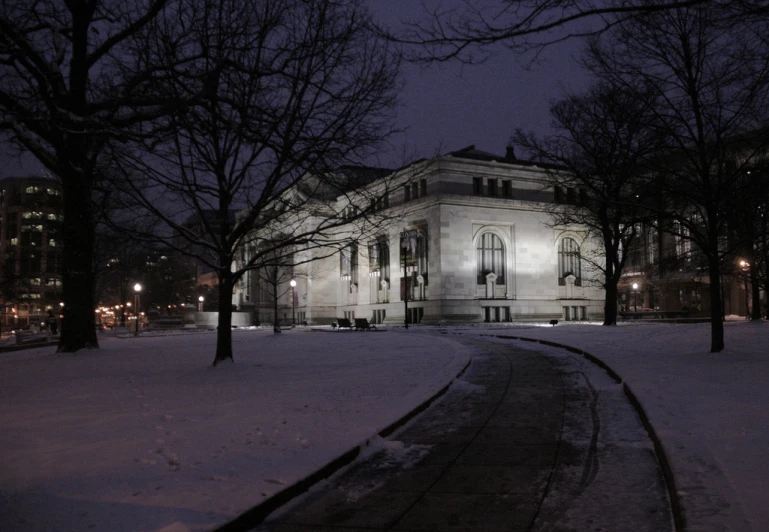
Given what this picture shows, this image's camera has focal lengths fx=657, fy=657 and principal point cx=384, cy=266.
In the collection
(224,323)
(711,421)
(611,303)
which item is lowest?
(711,421)

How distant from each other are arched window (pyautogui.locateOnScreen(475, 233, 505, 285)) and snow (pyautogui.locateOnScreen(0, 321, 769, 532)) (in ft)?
135

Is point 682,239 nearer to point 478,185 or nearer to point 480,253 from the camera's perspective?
point 480,253

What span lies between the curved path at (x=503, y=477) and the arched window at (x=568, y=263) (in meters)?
52.5

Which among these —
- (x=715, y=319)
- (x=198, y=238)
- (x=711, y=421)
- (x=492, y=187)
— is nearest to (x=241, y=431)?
(x=711, y=421)

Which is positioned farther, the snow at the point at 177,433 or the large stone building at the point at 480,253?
the large stone building at the point at 480,253

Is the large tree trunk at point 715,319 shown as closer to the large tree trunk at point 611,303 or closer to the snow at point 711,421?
the snow at point 711,421

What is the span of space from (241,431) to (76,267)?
16476mm

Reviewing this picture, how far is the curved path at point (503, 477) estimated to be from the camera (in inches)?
212

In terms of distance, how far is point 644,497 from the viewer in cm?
585

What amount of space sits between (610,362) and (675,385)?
4.60 m

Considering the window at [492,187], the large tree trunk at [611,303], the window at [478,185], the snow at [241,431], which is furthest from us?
the window at [492,187]

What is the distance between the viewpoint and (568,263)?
6272cm

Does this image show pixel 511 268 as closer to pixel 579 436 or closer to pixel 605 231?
pixel 605 231

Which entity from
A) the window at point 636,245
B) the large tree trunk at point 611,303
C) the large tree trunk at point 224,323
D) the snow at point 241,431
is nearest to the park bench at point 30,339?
the snow at point 241,431
